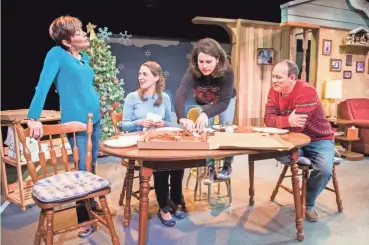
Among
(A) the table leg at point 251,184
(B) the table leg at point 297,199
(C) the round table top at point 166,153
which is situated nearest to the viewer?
(C) the round table top at point 166,153

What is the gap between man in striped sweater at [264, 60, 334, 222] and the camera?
2.32m

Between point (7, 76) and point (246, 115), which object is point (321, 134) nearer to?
point (246, 115)

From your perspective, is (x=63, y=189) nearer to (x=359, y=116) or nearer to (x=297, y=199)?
(x=297, y=199)

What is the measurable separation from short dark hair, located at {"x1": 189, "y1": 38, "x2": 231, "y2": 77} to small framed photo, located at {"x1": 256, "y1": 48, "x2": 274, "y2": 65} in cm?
340

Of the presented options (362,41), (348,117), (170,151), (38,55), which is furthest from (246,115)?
(170,151)

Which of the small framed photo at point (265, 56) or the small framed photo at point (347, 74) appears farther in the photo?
the small framed photo at point (347, 74)

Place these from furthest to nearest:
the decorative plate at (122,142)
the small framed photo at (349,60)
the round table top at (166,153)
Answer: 1. the small framed photo at (349,60)
2. the decorative plate at (122,142)
3. the round table top at (166,153)

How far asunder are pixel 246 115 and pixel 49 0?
3712 mm

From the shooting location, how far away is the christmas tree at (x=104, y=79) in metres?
4.29

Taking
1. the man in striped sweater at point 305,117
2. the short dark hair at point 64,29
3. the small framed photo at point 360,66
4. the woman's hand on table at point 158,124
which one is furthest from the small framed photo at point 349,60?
the short dark hair at point 64,29

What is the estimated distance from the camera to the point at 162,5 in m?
5.75

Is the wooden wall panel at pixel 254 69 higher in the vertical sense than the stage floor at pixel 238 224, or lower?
higher

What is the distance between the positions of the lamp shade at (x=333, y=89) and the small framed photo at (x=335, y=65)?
44cm

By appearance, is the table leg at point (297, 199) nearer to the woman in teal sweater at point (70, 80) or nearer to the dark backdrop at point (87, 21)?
the woman in teal sweater at point (70, 80)
